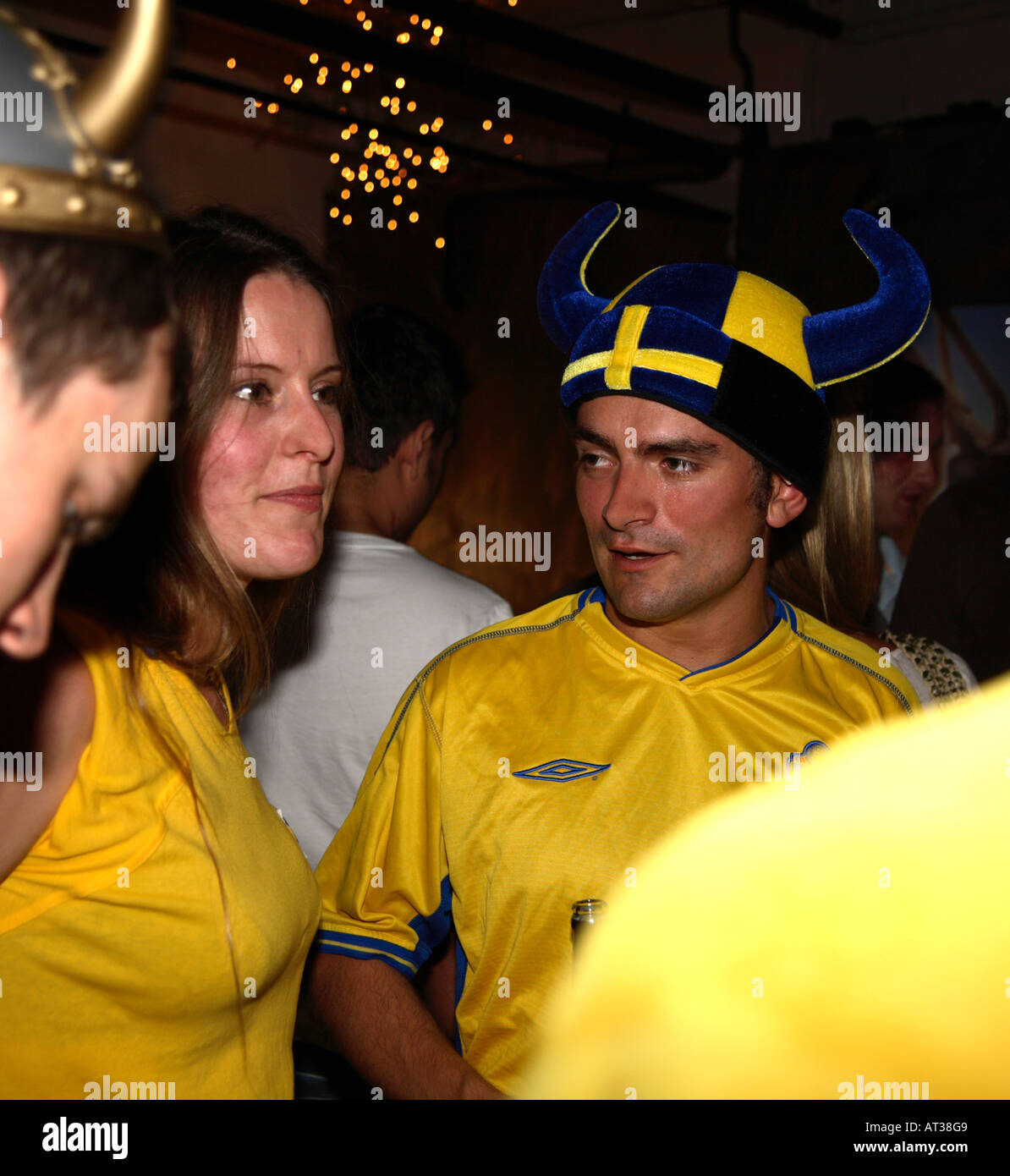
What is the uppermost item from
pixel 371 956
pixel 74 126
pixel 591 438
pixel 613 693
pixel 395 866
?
pixel 591 438

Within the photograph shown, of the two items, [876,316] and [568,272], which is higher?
[568,272]

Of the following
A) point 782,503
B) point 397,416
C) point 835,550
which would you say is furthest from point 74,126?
point 397,416

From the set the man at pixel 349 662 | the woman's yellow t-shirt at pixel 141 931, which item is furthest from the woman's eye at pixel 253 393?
the man at pixel 349 662

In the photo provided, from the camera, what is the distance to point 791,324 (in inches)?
71.2

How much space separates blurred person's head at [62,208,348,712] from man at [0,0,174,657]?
82cm

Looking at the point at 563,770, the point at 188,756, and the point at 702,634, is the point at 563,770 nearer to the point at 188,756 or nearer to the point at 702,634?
the point at 702,634

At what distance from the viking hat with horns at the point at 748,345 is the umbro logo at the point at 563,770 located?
552mm

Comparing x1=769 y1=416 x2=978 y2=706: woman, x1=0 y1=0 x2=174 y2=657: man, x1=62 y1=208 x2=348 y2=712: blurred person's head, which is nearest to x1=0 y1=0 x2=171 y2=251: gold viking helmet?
x1=0 y1=0 x2=174 y2=657: man

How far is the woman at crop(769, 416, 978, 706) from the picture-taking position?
2.11 metres

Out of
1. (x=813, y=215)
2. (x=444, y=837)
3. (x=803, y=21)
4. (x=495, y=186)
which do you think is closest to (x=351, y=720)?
(x=444, y=837)

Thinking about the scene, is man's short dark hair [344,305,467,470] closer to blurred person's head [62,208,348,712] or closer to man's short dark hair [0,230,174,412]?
blurred person's head [62,208,348,712]

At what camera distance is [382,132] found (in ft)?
16.7

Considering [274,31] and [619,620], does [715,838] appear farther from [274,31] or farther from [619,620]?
[274,31]

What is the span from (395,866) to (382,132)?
426 cm
